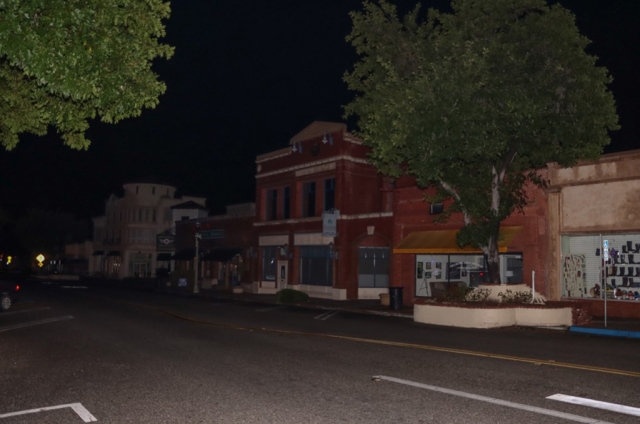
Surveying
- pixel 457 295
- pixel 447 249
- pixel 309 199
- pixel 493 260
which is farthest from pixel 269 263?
pixel 493 260

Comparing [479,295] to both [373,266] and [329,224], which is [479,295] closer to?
[329,224]

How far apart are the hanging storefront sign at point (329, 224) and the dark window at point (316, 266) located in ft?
7.53

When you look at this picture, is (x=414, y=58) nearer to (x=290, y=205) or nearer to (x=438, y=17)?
(x=438, y=17)

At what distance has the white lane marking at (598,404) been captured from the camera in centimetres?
751

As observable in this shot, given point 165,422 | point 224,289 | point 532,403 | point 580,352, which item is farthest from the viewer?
point 224,289

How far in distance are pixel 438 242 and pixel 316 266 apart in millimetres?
11768

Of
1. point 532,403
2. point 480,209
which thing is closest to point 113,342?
point 532,403

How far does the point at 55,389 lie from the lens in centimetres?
905

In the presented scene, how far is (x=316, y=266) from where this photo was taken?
37250 mm

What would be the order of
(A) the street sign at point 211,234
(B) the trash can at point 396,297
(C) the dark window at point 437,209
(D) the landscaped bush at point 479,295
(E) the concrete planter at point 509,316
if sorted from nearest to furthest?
(E) the concrete planter at point 509,316, (D) the landscaped bush at point 479,295, (B) the trash can at point 396,297, (C) the dark window at point 437,209, (A) the street sign at point 211,234

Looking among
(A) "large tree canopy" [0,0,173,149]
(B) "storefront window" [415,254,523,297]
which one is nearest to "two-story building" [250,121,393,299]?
(B) "storefront window" [415,254,523,297]

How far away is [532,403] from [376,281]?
27.6 meters

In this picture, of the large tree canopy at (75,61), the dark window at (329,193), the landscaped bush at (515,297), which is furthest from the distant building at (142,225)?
the large tree canopy at (75,61)

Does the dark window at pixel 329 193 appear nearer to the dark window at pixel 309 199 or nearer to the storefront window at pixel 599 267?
the dark window at pixel 309 199
